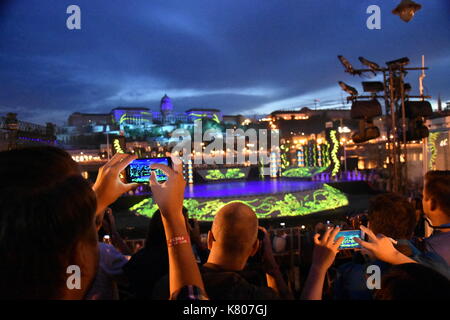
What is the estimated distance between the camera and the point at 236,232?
1577mm

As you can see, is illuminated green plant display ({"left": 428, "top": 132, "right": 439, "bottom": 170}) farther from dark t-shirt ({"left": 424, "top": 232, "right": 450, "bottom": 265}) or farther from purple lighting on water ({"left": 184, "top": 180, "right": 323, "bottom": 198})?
dark t-shirt ({"left": 424, "top": 232, "right": 450, "bottom": 265})

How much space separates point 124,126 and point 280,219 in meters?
48.6

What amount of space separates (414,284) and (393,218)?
129 cm

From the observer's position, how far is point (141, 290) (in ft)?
4.90

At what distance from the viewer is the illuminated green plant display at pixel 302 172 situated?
21.4m

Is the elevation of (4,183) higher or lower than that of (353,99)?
lower

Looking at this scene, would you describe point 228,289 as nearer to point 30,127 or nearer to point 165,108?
point 30,127

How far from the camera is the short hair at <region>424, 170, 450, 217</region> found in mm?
2521

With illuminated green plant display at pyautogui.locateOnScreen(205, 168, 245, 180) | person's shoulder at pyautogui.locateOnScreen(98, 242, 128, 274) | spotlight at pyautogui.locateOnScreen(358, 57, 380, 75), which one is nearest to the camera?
person's shoulder at pyautogui.locateOnScreen(98, 242, 128, 274)

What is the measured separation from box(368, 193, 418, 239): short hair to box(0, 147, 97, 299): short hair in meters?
2.02

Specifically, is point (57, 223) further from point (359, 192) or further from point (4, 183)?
point (359, 192)

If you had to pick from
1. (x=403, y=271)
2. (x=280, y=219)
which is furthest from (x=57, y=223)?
(x=280, y=219)

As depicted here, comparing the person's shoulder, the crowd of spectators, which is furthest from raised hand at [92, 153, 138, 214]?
the person's shoulder

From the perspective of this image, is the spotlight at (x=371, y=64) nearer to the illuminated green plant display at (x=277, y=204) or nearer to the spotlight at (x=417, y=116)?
the spotlight at (x=417, y=116)
